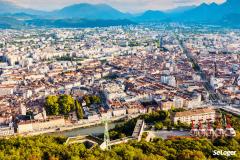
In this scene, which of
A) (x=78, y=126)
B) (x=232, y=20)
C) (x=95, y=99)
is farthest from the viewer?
(x=232, y=20)

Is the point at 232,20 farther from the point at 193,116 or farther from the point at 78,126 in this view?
the point at 78,126

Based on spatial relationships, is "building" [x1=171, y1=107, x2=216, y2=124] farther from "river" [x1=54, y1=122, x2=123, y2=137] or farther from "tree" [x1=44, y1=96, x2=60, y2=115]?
"tree" [x1=44, y1=96, x2=60, y2=115]

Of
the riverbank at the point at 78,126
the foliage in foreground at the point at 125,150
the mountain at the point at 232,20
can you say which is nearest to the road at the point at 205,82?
the riverbank at the point at 78,126

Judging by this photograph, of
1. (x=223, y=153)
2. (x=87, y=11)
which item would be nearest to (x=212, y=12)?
(x=87, y=11)

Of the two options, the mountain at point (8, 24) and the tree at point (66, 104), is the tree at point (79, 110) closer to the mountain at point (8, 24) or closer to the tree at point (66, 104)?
the tree at point (66, 104)

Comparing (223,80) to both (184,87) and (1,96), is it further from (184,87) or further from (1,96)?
(1,96)

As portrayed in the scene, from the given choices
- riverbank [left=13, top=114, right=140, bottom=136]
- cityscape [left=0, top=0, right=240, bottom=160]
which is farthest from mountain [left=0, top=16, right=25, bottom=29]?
riverbank [left=13, top=114, right=140, bottom=136]
